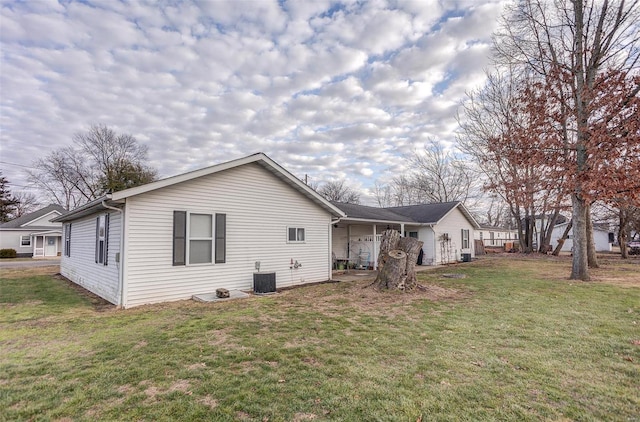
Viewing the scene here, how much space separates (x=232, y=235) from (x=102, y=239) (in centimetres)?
366

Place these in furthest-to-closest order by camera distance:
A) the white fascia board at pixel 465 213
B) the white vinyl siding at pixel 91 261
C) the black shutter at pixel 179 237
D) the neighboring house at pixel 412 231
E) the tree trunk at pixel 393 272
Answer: the white fascia board at pixel 465 213, the neighboring house at pixel 412 231, the tree trunk at pixel 393 272, the black shutter at pixel 179 237, the white vinyl siding at pixel 91 261

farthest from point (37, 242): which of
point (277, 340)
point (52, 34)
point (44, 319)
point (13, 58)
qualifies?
point (277, 340)

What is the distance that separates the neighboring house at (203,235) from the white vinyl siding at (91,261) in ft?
A: 0.10

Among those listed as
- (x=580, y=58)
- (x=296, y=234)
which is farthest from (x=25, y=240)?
(x=580, y=58)

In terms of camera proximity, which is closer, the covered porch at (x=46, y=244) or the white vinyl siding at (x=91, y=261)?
the white vinyl siding at (x=91, y=261)

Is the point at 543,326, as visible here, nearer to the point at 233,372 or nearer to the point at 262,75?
the point at 233,372

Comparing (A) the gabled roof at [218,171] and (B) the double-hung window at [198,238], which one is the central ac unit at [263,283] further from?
(A) the gabled roof at [218,171]

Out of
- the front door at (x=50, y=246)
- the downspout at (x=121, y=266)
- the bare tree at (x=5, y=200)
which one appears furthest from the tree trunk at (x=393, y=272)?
the bare tree at (x=5, y=200)

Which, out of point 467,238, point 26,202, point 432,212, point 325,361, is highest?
point 26,202

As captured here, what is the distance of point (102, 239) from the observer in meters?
8.96

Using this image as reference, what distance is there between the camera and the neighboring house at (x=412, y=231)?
16406 mm

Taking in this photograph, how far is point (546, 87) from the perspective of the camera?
1126 cm

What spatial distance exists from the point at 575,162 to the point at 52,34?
1676cm

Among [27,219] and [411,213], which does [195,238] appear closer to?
[411,213]
